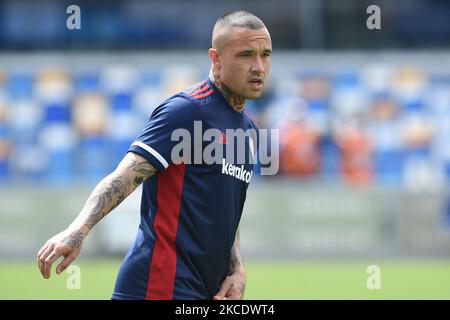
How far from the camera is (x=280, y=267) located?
15.5 meters

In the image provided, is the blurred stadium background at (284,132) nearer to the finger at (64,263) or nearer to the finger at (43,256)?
the finger at (64,263)

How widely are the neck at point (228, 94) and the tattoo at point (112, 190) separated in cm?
71

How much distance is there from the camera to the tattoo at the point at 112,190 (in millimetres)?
5102

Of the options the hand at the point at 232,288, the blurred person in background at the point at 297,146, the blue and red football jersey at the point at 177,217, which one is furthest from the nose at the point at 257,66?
the blurred person in background at the point at 297,146

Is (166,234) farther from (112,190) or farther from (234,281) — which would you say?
(234,281)

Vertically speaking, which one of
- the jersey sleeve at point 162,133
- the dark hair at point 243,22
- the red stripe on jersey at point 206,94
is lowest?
the jersey sleeve at point 162,133

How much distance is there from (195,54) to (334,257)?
7968mm

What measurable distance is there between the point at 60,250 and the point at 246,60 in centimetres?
157

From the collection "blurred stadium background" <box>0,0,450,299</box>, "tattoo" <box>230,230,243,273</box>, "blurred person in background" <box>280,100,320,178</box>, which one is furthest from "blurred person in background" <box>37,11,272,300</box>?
"blurred person in background" <box>280,100,320,178</box>

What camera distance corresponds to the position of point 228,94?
566cm

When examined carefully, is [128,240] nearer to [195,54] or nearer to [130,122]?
[130,122]

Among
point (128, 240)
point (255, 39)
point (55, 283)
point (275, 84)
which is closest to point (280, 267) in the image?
point (128, 240)

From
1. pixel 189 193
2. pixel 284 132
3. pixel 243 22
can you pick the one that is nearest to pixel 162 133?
pixel 189 193

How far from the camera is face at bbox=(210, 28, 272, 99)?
5539 millimetres
